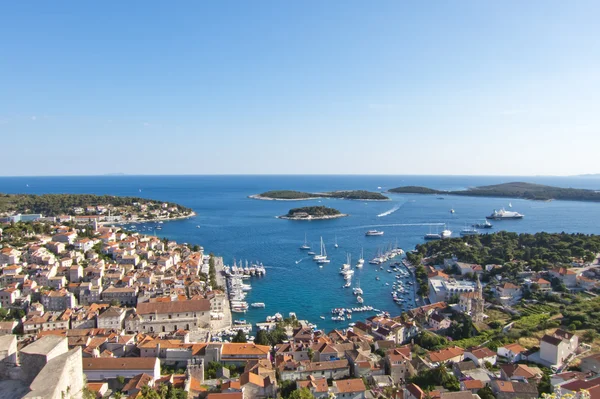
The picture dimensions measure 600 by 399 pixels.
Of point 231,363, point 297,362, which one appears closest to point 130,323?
point 231,363

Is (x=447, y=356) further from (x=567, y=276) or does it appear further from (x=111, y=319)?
(x=111, y=319)

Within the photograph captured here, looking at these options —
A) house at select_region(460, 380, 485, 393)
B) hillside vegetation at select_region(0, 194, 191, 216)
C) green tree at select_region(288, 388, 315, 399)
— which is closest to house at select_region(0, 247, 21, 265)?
green tree at select_region(288, 388, 315, 399)

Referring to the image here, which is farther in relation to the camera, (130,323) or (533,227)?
(533,227)

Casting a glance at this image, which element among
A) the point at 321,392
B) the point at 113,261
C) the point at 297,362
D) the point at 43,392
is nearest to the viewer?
the point at 43,392

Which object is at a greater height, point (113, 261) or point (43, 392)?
point (43, 392)

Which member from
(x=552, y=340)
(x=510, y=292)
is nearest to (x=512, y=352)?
(x=552, y=340)

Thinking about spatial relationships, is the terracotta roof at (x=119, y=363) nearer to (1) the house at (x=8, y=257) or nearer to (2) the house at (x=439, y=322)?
(2) the house at (x=439, y=322)

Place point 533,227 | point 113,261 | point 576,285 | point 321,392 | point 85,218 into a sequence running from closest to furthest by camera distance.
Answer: point 321,392
point 576,285
point 113,261
point 85,218
point 533,227

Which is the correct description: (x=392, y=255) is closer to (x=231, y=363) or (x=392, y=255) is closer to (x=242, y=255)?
(x=242, y=255)
